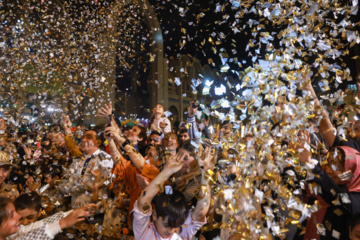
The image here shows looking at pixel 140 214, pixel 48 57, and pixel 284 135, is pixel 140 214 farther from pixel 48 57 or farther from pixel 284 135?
pixel 48 57

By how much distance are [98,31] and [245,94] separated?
6974 mm

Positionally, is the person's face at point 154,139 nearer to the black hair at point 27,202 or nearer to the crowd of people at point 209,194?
the crowd of people at point 209,194

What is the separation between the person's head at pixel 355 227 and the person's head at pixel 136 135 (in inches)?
107

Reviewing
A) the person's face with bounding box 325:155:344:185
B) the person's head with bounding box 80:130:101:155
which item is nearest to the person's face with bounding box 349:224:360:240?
the person's face with bounding box 325:155:344:185

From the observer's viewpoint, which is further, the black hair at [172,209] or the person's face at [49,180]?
the person's face at [49,180]

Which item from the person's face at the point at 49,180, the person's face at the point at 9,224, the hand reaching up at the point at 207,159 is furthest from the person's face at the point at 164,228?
the person's face at the point at 49,180

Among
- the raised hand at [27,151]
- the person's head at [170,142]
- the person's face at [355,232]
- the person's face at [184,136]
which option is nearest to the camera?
the person's face at [355,232]

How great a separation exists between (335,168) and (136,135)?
2514 millimetres

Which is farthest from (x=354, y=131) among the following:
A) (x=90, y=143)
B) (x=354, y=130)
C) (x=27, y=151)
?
(x=27, y=151)

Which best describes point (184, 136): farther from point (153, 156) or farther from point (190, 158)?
point (190, 158)

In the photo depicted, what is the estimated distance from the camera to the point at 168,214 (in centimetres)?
237

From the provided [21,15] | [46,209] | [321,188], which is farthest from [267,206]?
[21,15]

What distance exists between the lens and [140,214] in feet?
7.63

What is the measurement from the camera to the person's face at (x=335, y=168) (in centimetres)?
247
